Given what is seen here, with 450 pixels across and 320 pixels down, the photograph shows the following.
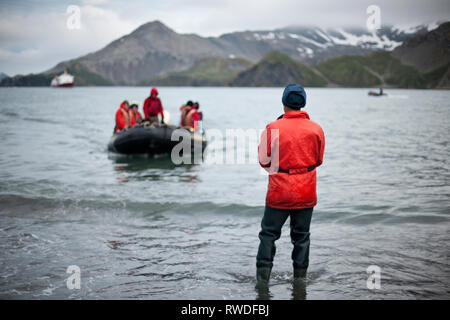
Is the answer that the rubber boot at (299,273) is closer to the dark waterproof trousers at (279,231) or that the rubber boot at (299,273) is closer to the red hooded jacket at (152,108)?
the dark waterproof trousers at (279,231)

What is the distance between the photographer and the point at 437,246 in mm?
6836

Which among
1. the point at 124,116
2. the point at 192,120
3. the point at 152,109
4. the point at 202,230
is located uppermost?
the point at 152,109

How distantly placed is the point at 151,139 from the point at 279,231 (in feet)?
43.7

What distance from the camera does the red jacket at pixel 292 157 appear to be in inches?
179

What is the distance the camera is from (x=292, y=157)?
14.9 ft

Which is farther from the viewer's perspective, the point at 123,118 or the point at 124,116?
the point at 123,118

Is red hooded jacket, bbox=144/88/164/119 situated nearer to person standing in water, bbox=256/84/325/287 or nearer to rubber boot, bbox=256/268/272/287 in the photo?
rubber boot, bbox=256/268/272/287

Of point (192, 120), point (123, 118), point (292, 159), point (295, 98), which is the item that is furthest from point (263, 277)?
point (123, 118)

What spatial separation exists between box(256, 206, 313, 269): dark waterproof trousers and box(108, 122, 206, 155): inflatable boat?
1305 cm

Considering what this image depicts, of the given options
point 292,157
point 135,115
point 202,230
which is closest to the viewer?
point 292,157

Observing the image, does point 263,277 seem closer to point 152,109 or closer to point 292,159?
point 292,159

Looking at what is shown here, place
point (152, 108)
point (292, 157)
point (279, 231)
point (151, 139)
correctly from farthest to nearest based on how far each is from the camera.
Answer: point (152, 108)
point (151, 139)
point (279, 231)
point (292, 157)
